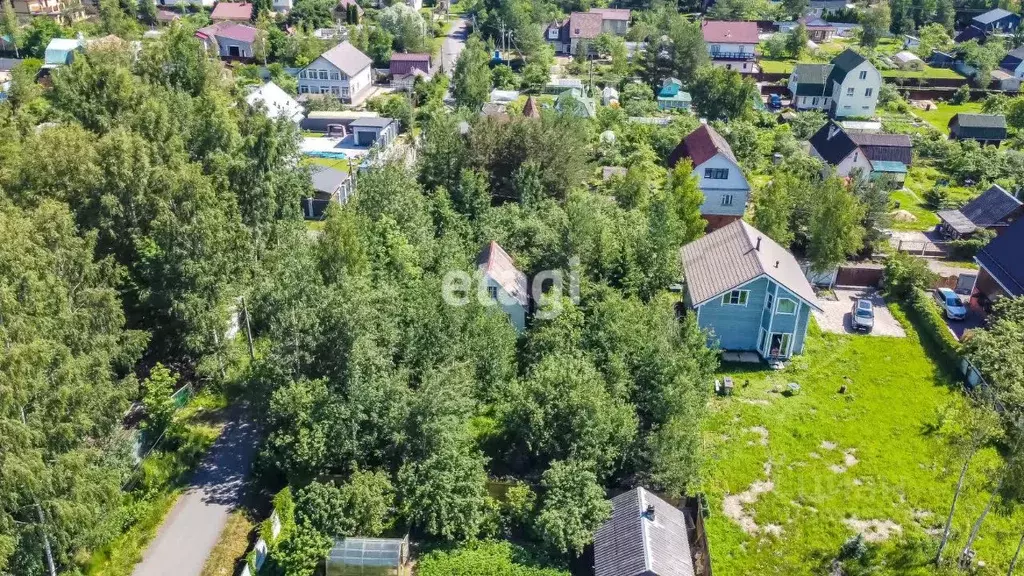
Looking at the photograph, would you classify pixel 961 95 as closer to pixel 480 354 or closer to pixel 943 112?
pixel 943 112

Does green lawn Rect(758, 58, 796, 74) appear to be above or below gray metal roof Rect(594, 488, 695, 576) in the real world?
above

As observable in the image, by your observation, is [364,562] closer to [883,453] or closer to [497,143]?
[883,453]

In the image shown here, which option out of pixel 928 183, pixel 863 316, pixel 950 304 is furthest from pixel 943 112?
pixel 863 316

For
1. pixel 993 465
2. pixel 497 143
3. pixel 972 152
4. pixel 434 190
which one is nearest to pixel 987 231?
pixel 972 152

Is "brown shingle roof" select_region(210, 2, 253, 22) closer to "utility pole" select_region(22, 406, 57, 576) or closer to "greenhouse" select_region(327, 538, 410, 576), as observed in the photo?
"utility pole" select_region(22, 406, 57, 576)

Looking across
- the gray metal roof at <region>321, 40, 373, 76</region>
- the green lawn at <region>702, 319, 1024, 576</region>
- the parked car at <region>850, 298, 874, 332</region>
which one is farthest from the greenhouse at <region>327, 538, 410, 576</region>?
the gray metal roof at <region>321, 40, 373, 76</region>
